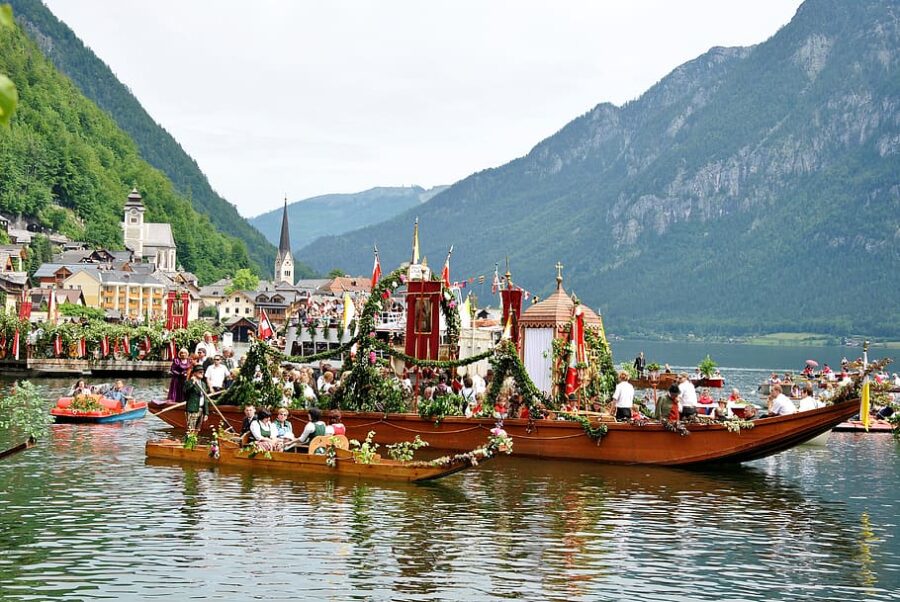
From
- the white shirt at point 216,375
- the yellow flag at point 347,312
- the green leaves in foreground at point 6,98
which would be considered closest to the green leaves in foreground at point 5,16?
the green leaves in foreground at point 6,98

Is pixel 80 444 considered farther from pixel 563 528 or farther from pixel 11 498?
pixel 563 528

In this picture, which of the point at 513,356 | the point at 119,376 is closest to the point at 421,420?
the point at 513,356

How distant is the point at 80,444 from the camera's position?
34438 mm

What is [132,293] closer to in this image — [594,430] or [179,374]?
[179,374]

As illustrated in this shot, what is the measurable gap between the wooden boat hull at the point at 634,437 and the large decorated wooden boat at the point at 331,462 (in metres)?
5.14

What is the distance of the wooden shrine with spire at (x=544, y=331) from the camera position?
3634 centimetres

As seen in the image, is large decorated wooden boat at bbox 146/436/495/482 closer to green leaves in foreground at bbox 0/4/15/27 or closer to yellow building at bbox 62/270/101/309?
green leaves in foreground at bbox 0/4/15/27

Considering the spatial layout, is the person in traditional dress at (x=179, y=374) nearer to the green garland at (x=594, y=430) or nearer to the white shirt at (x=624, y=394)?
the green garland at (x=594, y=430)

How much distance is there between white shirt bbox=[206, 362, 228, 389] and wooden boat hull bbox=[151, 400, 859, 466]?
21.0ft

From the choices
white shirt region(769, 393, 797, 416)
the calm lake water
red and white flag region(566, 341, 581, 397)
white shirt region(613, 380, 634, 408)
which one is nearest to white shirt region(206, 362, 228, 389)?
the calm lake water

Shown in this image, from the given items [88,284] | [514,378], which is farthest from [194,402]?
[88,284]

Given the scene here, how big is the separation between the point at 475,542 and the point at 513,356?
11683mm

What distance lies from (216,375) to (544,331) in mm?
11018

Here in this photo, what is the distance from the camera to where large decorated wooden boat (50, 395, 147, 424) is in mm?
40438
